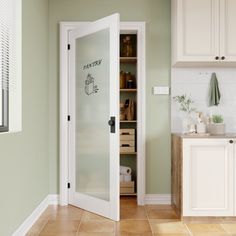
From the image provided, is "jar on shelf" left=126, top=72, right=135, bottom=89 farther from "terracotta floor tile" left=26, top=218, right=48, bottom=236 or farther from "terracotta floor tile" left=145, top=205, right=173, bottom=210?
"terracotta floor tile" left=26, top=218, right=48, bottom=236

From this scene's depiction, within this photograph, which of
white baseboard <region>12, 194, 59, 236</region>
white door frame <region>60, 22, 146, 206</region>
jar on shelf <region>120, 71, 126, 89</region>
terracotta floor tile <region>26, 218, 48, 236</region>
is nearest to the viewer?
white baseboard <region>12, 194, 59, 236</region>

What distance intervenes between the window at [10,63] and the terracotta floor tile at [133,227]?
134 centimetres

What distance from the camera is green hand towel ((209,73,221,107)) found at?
407cm

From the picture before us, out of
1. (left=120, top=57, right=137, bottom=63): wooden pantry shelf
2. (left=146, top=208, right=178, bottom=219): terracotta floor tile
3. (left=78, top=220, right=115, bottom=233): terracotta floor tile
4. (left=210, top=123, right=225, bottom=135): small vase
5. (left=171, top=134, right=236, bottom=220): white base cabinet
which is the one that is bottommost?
(left=146, top=208, right=178, bottom=219): terracotta floor tile

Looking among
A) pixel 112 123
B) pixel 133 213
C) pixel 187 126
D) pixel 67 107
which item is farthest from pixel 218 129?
pixel 67 107

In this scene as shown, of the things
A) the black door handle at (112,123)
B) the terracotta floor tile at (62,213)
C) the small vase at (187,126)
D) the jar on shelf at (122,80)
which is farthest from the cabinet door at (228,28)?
the terracotta floor tile at (62,213)

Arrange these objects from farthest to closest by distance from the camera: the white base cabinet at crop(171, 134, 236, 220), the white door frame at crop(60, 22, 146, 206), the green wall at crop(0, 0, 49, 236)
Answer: the white door frame at crop(60, 22, 146, 206) < the white base cabinet at crop(171, 134, 236, 220) < the green wall at crop(0, 0, 49, 236)

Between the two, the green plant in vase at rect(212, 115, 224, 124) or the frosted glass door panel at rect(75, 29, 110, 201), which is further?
the green plant in vase at rect(212, 115, 224, 124)

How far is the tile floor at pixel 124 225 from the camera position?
3137 millimetres

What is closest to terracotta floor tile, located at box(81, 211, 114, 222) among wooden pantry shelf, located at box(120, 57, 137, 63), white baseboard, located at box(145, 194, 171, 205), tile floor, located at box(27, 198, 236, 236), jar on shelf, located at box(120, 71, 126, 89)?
tile floor, located at box(27, 198, 236, 236)

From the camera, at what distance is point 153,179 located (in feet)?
13.8

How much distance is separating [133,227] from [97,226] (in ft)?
1.12

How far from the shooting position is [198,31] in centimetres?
372

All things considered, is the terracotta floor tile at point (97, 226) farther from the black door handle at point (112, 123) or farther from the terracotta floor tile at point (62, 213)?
the black door handle at point (112, 123)
